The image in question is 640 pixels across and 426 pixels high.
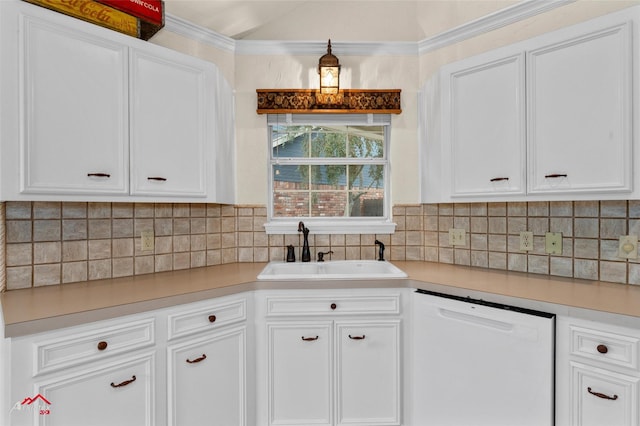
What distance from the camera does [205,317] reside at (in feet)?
5.37

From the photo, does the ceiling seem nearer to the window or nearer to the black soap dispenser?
the window

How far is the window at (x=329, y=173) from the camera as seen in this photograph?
2502 millimetres

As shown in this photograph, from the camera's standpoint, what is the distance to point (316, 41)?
2.36m

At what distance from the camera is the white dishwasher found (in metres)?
1.42

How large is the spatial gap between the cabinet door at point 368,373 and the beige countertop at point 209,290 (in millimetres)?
256

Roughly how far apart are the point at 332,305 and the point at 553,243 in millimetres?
1289

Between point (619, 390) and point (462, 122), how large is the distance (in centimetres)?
141

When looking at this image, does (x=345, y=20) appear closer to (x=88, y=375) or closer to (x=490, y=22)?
(x=490, y=22)

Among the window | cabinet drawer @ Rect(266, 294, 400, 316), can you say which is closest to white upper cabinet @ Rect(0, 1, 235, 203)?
the window

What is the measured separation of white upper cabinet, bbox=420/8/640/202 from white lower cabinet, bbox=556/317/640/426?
2.03 feet

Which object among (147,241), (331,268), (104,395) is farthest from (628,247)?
(147,241)

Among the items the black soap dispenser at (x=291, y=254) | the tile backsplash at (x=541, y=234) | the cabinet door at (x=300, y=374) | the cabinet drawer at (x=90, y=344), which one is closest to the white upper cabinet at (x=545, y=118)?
the tile backsplash at (x=541, y=234)

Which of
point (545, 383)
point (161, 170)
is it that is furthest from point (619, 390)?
point (161, 170)

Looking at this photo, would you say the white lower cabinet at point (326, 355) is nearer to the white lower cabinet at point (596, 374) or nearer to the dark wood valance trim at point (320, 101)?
the white lower cabinet at point (596, 374)
